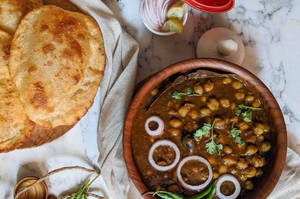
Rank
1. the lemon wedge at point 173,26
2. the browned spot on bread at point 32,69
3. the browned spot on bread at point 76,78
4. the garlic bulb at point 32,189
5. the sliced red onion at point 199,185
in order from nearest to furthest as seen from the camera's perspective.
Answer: the browned spot on bread at point 32,69
the browned spot on bread at point 76,78
the sliced red onion at point 199,185
the lemon wedge at point 173,26
the garlic bulb at point 32,189

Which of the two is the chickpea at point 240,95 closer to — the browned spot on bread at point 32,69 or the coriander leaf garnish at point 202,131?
the coriander leaf garnish at point 202,131

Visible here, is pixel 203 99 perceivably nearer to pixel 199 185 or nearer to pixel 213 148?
pixel 213 148

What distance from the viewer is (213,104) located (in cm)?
355

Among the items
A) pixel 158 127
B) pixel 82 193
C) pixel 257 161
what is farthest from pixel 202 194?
pixel 82 193

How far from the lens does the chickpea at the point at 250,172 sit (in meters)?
3.57

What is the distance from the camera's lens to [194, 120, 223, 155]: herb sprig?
138 inches

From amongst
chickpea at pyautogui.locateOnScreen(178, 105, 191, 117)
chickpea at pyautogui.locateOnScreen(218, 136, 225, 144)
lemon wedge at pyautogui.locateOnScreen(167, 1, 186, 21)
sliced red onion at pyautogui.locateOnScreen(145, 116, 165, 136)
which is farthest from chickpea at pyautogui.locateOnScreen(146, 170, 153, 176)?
lemon wedge at pyautogui.locateOnScreen(167, 1, 186, 21)

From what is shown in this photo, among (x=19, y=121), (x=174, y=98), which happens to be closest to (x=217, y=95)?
(x=174, y=98)

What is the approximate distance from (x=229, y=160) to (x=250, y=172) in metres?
0.24

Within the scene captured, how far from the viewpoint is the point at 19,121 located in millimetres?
3592

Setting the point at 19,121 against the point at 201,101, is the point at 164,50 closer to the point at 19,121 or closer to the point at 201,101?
the point at 201,101

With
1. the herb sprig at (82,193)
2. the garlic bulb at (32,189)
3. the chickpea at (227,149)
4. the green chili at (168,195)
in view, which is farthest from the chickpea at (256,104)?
the garlic bulb at (32,189)

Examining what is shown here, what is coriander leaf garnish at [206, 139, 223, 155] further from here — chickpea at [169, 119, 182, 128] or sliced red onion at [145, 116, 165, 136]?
sliced red onion at [145, 116, 165, 136]

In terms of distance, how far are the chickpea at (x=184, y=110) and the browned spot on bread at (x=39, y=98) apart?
1.23 metres
